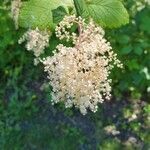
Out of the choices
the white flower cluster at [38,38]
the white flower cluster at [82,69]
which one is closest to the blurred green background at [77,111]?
the white flower cluster at [38,38]

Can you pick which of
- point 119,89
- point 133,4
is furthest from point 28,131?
point 133,4

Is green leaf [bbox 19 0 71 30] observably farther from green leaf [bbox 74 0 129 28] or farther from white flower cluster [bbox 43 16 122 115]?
white flower cluster [bbox 43 16 122 115]

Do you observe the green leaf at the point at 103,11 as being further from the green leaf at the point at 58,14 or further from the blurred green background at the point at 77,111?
the blurred green background at the point at 77,111

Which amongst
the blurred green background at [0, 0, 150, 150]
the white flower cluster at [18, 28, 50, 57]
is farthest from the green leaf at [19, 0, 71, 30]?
the blurred green background at [0, 0, 150, 150]

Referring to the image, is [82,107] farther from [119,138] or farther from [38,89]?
[38,89]

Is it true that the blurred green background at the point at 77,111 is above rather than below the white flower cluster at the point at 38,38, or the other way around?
below

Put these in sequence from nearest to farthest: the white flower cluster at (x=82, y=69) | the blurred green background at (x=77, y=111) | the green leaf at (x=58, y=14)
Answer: the white flower cluster at (x=82, y=69) < the green leaf at (x=58, y=14) < the blurred green background at (x=77, y=111)

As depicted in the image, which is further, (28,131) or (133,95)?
(133,95)
